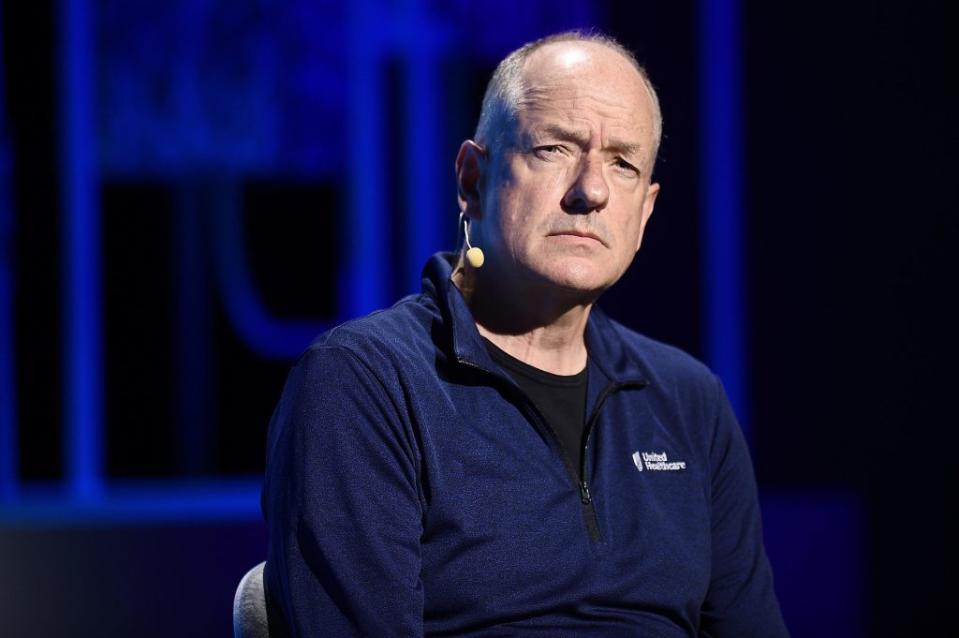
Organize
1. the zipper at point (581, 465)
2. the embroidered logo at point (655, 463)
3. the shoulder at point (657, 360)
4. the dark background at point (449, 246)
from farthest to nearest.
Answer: the dark background at point (449, 246)
the shoulder at point (657, 360)
the embroidered logo at point (655, 463)
the zipper at point (581, 465)

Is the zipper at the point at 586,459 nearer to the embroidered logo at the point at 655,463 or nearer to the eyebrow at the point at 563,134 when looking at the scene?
the embroidered logo at the point at 655,463

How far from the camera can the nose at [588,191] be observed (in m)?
1.61

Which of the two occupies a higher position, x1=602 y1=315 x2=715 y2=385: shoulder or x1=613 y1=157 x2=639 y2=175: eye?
x1=613 y1=157 x2=639 y2=175: eye

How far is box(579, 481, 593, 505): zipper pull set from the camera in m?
1.56

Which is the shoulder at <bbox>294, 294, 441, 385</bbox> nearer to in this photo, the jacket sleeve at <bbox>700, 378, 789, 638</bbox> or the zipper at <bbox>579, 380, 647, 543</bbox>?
the zipper at <bbox>579, 380, 647, 543</bbox>

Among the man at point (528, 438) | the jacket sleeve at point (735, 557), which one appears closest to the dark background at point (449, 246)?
the jacket sleeve at point (735, 557)

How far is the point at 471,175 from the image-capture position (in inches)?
68.8

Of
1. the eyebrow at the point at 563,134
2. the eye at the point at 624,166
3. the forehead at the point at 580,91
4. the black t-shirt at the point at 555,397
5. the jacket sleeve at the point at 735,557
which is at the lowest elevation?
the jacket sleeve at the point at 735,557

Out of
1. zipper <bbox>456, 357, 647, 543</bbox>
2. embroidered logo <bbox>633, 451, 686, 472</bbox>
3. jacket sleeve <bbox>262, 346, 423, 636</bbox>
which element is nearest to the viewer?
jacket sleeve <bbox>262, 346, 423, 636</bbox>

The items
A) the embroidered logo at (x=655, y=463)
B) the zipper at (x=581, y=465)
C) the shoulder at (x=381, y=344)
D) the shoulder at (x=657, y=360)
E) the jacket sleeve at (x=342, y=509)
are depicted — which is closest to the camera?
the jacket sleeve at (x=342, y=509)

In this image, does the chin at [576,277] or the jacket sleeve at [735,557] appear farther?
the jacket sleeve at [735,557]

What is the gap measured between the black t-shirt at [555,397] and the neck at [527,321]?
25mm

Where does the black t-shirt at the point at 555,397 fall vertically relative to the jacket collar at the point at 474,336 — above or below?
below

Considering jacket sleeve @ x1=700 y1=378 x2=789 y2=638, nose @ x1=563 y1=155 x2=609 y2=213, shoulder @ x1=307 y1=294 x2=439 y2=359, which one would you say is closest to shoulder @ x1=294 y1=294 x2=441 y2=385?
shoulder @ x1=307 y1=294 x2=439 y2=359
